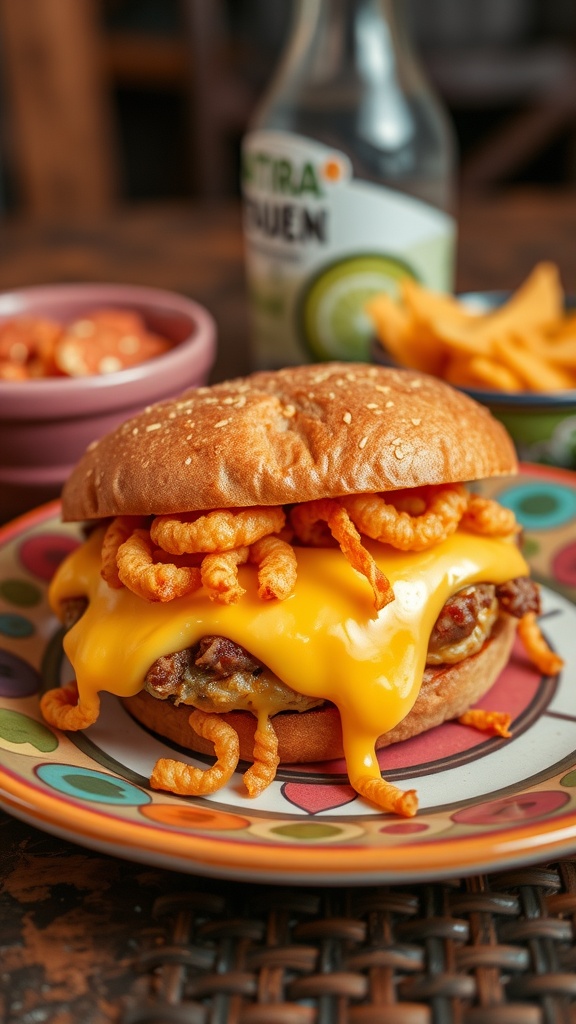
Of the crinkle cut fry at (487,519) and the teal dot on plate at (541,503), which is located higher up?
the crinkle cut fry at (487,519)

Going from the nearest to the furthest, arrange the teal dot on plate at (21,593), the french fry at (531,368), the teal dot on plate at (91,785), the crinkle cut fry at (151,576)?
the teal dot on plate at (91,785) < the crinkle cut fry at (151,576) < the teal dot on plate at (21,593) < the french fry at (531,368)

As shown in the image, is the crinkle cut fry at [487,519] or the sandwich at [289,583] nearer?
the sandwich at [289,583]

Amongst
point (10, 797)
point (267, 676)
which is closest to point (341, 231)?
point (267, 676)

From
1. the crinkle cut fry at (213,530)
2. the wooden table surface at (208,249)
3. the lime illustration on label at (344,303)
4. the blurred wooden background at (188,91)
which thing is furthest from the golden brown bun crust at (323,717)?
the blurred wooden background at (188,91)

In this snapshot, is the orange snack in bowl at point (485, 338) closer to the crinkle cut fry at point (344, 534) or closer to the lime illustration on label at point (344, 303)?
the lime illustration on label at point (344, 303)

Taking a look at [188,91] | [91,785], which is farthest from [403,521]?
[188,91]

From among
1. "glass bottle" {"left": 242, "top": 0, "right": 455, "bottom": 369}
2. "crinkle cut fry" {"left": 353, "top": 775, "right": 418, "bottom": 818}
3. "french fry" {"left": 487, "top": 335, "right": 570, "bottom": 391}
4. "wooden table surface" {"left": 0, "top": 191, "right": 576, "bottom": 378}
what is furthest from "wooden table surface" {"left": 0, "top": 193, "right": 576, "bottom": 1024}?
"french fry" {"left": 487, "top": 335, "right": 570, "bottom": 391}

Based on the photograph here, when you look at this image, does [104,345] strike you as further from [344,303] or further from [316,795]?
[316,795]

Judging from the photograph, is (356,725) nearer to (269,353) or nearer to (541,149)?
(269,353)
